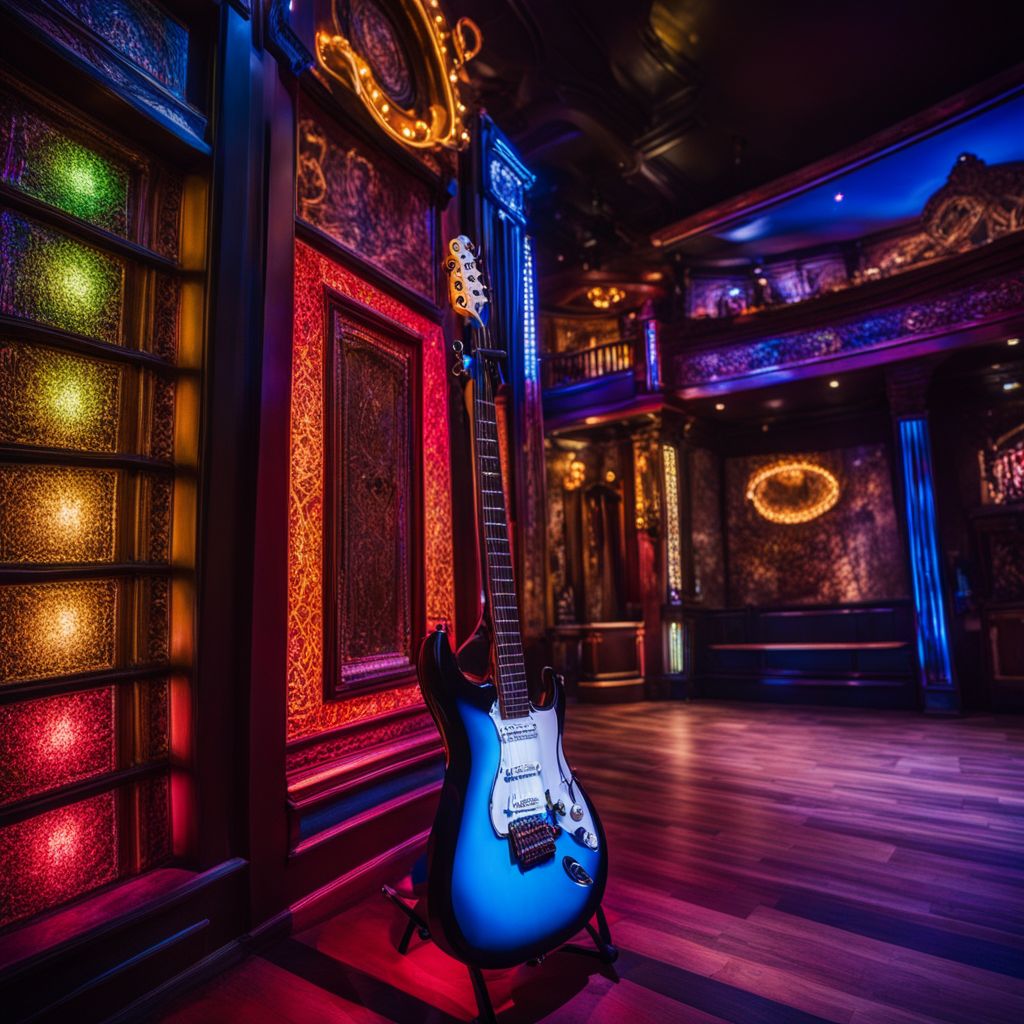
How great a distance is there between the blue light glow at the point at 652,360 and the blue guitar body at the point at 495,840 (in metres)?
6.50

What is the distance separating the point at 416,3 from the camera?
9.53ft

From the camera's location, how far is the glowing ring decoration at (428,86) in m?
2.62

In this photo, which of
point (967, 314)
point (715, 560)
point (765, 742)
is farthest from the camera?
point (715, 560)

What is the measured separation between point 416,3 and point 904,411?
5.68 meters

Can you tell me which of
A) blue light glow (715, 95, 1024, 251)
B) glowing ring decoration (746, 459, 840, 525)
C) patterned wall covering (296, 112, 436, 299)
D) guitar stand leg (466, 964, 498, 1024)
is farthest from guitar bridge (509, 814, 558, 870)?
blue light glow (715, 95, 1024, 251)

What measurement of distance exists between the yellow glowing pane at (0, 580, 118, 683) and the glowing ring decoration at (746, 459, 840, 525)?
796 cm

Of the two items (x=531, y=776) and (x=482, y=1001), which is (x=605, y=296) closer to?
(x=531, y=776)

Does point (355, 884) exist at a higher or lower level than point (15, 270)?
lower

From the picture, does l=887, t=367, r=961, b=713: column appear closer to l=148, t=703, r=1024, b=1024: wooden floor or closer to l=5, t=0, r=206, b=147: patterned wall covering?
l=148, t=703, r=1024, b=1024: wooden floor

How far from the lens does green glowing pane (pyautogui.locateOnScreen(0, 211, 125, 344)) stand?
5.05 feet

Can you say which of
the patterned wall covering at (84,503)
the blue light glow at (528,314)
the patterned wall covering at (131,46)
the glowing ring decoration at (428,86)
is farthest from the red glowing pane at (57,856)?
the blue light glow at (528,314)

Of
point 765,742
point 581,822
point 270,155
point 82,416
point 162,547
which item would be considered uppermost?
point 270,155

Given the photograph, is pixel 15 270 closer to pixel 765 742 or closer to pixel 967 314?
pixel 765 742

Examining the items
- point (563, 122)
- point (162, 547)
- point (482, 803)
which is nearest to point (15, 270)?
point (162, 547)
